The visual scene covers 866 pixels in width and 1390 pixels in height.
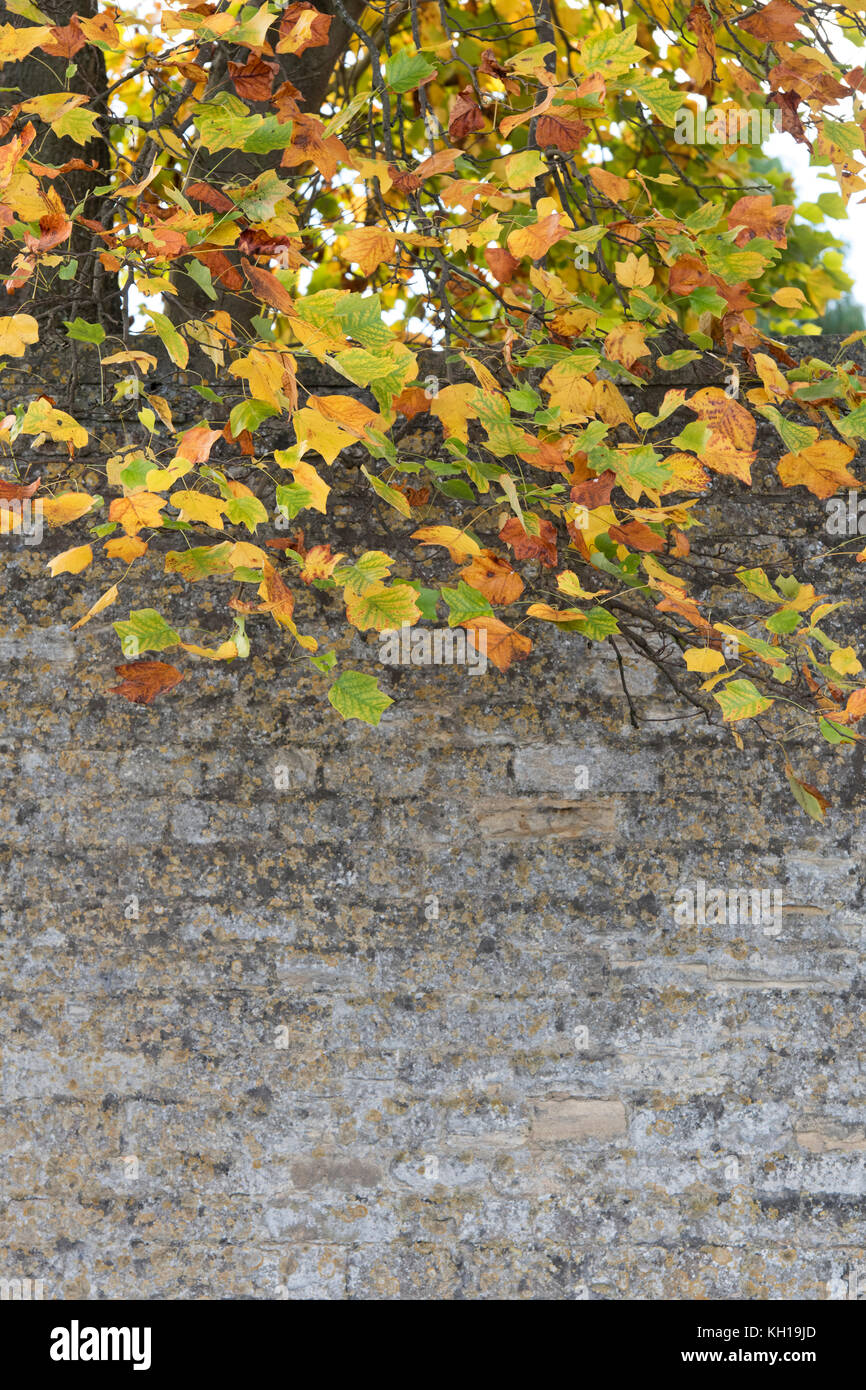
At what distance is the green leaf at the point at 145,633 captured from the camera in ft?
6.70

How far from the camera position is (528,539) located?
1963mm

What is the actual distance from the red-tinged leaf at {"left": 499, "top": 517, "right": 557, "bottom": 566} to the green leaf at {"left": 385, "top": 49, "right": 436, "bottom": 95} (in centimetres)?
80

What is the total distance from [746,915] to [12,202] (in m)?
2.21

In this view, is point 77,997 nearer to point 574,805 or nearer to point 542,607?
point 574,805

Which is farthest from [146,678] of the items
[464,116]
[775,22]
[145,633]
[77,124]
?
[775,22]

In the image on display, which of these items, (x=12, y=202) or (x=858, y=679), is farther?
(x=858, y=679)

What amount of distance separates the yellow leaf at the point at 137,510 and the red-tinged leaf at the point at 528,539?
666mm

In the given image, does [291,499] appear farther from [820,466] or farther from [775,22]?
[775,22]

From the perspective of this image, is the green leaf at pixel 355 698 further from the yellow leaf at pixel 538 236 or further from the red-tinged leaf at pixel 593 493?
the yellow leaf at pixel 538 236

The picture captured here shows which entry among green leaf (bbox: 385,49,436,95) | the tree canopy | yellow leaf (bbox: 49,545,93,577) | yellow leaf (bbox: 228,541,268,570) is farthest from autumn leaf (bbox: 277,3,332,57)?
yellow leaf (bbox: 49,545,93,577)

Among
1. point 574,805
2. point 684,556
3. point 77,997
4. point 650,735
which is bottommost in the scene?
point 77,997

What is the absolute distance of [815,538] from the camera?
2.54 m

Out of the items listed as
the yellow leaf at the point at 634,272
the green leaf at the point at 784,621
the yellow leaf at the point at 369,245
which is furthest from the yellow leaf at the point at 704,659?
the yellow leaf at the point at 369,245

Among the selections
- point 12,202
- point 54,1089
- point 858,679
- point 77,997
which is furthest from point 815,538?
point 54,1089
